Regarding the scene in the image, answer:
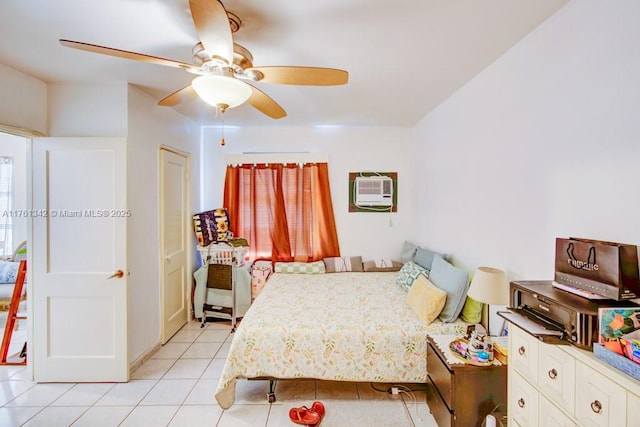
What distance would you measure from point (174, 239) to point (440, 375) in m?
2.95

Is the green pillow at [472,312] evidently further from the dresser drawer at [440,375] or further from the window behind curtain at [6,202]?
the window behind curtain at [6,202]

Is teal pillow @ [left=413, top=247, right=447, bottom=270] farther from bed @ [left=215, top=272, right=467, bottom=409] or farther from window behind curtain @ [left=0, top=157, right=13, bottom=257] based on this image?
window behind curtain @ [left=0, top=157, right=13, bottom=257]

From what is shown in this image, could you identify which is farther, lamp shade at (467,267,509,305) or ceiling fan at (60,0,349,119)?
lamp shade at (467,267,509,305)

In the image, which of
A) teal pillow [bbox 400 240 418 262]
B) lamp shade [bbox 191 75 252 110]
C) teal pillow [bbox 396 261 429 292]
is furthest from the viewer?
teal pillow [bbox 400 240 418 262]

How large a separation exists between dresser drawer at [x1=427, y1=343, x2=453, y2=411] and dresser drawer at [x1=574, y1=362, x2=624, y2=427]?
76cm

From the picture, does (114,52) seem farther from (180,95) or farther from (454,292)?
(454,292)

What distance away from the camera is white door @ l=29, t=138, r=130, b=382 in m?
2.35

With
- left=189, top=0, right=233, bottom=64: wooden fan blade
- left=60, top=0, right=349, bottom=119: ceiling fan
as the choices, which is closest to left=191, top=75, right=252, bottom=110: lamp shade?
left=60, top=0, right=349, bottom=119: ceiling fan

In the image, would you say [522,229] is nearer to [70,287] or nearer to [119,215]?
[119,215]

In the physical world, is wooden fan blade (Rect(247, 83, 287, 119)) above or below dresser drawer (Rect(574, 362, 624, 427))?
above

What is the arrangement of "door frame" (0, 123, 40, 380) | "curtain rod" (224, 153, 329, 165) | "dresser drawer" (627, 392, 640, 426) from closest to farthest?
1. "dresser drawer" (627, 392, 640, 426)
2. "door frame" (0, 123, 40, 380)
3. "curtain rod" (224, 153, 329, 165)

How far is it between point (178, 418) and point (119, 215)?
163cm

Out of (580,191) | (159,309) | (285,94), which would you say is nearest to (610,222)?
(580,191)

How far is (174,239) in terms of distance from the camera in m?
3.28
